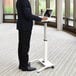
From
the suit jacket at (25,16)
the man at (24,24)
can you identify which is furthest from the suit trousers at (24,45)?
the suit jacket at (25,16)

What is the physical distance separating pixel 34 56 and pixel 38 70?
1.34 metres

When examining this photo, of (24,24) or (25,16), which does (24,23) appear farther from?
(25,16)

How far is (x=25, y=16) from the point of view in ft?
14.8

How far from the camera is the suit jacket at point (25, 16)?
4.48 meters

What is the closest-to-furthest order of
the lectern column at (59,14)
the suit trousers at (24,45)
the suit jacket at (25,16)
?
the suit jacket at (25,16)
the suit trousers at (24,45)
the lectern column at (59,14)

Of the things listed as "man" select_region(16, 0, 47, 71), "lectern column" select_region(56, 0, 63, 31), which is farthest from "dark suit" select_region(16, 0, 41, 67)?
"lectern column" select_region(56, 0, 63, 31)

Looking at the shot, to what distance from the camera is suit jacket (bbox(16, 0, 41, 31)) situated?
448 centimetres

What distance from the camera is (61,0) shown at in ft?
36.4

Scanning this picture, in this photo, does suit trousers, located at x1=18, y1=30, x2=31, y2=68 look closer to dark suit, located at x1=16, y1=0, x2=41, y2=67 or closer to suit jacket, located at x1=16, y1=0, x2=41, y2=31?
dark suit, located at x1=16, y1=0, x2=41, y2=67

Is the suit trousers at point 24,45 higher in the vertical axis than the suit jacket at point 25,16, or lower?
lower

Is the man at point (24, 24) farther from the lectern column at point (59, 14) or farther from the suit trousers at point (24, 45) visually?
the lectern column at point (59, 14)

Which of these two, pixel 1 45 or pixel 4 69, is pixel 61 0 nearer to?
pixel 1 45

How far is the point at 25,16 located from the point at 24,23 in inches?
6.8

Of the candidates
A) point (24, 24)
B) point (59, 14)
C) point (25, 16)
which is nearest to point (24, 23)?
point (24, 24)
